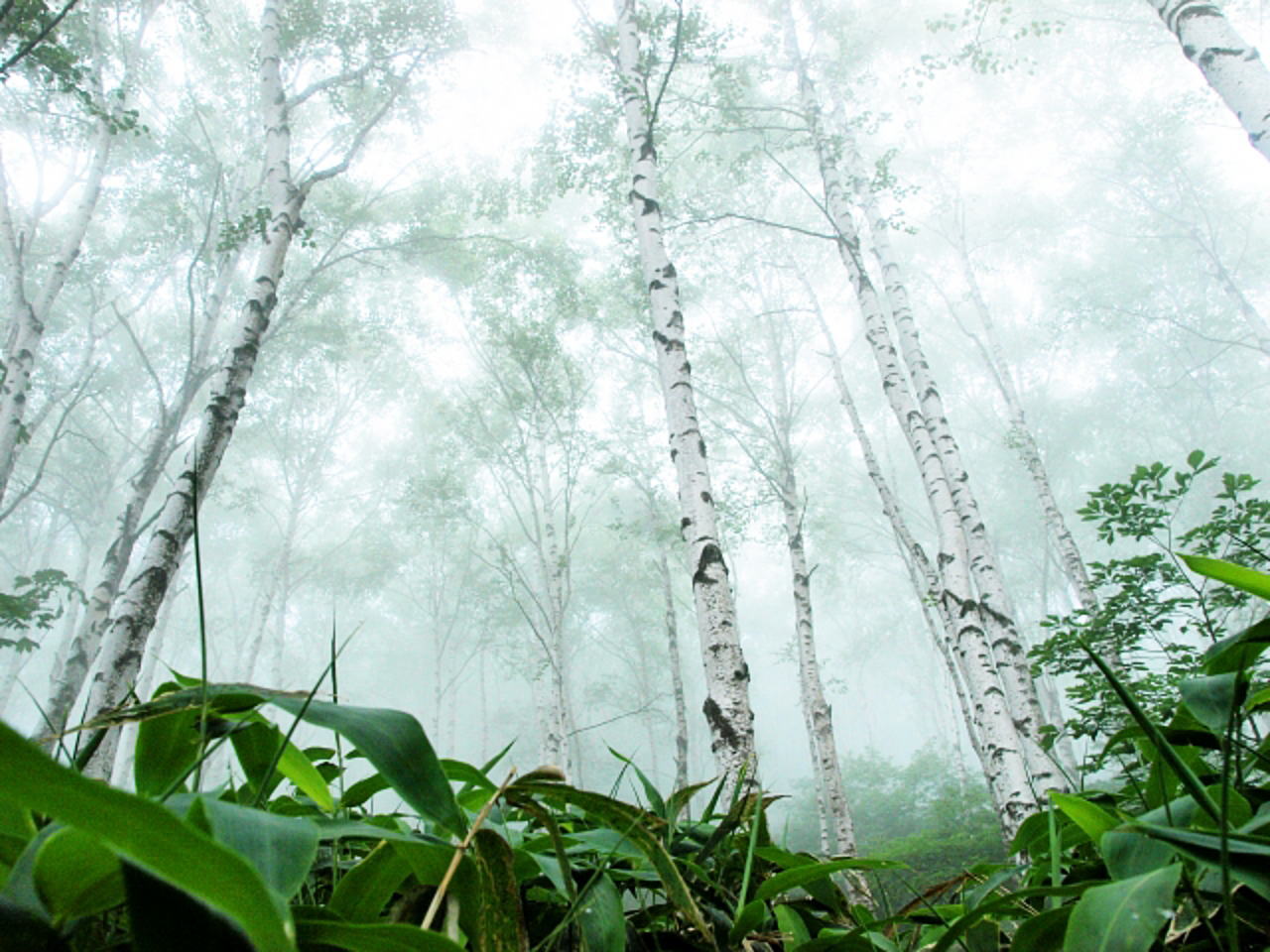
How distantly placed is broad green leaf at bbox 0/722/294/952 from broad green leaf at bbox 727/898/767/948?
527mm

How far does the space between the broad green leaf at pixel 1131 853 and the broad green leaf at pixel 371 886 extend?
511 millimetres

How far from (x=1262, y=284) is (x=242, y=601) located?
42.4m

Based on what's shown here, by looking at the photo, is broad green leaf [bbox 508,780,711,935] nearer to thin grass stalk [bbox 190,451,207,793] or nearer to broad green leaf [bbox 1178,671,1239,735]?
thin grass stalk [bbox 190,451,207,793]

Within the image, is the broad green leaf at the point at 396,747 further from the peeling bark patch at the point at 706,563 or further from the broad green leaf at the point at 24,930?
the peeling bark patch at the point at 706,563

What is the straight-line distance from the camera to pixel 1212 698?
519 mm

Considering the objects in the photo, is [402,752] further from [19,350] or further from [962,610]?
[19,350]

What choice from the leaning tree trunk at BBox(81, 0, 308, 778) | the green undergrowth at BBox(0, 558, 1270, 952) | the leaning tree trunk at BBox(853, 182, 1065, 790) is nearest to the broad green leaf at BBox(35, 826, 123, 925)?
the green undergrowth at BBox(0, 558, 1270, 952)

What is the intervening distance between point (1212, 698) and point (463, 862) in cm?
58

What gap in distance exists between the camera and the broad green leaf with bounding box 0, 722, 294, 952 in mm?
194

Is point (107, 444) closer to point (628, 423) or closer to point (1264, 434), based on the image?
point (628, 423)

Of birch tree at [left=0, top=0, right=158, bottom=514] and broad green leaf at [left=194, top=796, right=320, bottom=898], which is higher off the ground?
birch tree at [left=0, top=0, right=158, bottom=514]

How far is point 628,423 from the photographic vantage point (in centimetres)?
1689

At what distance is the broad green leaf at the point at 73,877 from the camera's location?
277 millimetres

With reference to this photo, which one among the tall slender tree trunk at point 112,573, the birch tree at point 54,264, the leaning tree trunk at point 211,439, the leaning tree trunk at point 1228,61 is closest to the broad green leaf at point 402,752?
the leaning tree trunk at point 211,439
